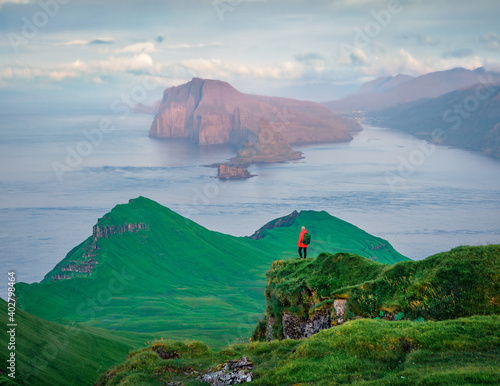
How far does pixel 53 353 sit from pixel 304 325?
18623mm

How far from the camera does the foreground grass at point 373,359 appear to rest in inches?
557

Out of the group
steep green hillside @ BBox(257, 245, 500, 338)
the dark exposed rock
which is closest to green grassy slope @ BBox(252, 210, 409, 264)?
the dark exposed rock

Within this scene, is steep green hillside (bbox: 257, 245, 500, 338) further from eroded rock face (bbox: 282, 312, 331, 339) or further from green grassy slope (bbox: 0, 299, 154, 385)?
green grassy slope (bbox: 0, 299, 154, 385)

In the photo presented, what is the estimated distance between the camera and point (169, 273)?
102 m

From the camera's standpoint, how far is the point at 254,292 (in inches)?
3615

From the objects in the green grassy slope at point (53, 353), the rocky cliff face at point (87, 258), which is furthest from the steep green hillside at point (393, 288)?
the rocky cliff face at point (87, 258)

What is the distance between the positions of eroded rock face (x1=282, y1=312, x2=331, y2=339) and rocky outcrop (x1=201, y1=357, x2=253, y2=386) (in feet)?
18.9

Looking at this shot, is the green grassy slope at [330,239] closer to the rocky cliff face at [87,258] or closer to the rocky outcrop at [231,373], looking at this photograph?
the rocky cliff face at [87,258]

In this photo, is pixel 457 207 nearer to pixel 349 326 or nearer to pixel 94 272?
pixel 94 272

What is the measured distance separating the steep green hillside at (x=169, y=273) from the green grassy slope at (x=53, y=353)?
1506 centimetres

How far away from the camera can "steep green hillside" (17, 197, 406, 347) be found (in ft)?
242

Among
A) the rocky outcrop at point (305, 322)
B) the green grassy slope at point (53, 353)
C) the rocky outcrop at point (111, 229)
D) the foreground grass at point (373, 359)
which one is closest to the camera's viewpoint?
the foreground grass at point (373, 359)

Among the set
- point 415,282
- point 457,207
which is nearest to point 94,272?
point 415,282

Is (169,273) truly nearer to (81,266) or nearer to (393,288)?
(81,266)
